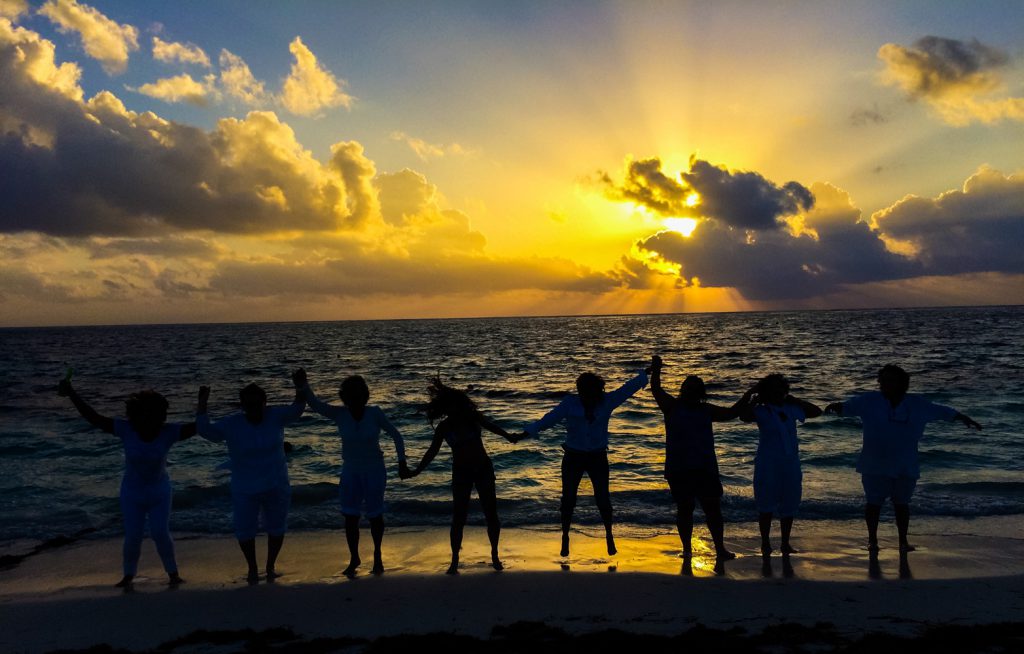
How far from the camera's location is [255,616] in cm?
632

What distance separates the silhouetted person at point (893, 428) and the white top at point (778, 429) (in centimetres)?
48

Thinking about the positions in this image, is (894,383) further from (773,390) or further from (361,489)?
(361,489)

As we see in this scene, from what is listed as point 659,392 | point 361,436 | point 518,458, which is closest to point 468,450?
point 361,436

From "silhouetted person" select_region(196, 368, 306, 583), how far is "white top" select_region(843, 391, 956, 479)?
7115 mm

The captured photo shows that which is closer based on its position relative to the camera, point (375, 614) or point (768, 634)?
point (768, 634)

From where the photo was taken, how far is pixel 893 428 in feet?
25.7

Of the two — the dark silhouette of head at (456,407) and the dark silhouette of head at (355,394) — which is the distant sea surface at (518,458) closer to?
the dark silhouette of head at (456,407)

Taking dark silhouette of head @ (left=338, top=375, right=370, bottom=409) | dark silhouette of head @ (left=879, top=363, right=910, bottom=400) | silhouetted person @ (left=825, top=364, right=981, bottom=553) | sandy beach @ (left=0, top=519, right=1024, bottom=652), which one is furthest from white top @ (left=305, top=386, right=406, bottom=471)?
dark silhouette of head @ (left=879, top=363, right=910, bottom=400)

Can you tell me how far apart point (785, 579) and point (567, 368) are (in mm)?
39432

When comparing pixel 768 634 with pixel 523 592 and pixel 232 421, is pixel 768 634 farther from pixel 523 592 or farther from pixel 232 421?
pixel 232 421

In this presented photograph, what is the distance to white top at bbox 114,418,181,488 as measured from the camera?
6949 mm

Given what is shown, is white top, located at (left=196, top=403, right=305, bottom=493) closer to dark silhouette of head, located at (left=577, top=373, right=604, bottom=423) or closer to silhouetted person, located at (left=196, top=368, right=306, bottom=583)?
silhouetted person, located at (left=196, top=368, right=306, bottom=583)

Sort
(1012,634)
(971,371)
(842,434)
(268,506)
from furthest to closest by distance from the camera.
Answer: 1. (971,371)
2. (842,434)
3. (268,506)
4. (1012,634)

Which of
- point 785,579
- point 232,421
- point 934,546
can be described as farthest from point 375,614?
point 934,546
